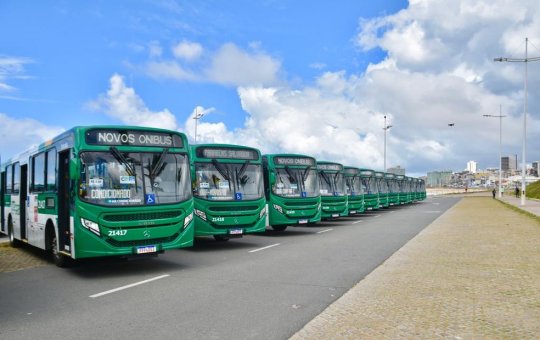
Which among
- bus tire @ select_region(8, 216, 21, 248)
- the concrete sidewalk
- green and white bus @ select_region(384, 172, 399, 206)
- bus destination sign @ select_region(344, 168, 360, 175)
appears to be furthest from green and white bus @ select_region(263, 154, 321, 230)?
green and white bus @ select_region(384, 172, 399, 206)

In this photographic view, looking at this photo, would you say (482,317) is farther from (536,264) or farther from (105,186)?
(105,186)

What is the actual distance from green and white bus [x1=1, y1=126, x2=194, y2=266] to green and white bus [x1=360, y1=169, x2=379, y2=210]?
22.0m

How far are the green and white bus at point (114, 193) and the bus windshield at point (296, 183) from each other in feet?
24.9

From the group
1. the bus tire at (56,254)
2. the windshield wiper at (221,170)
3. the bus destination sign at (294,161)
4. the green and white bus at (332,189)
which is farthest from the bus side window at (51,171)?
the green and white bus at (332,189)

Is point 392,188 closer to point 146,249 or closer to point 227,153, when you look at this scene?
point 227,153

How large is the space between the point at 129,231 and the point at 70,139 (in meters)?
2.19

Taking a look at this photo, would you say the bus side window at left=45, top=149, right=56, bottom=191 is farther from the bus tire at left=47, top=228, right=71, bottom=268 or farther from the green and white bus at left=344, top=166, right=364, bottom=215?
the green and white bus at left=344, top=166, right=364, bottom=215

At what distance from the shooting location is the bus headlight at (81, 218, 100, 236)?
30.8 feet

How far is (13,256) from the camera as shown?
13406 millimetres

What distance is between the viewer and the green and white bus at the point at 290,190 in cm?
1802

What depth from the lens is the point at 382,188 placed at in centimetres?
3784

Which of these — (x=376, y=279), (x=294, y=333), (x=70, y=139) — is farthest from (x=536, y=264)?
(x=70, y=139)

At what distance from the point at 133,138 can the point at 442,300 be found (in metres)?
6.58

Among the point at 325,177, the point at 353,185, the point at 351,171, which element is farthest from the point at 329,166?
the point at 351,171
